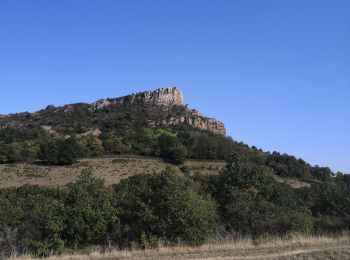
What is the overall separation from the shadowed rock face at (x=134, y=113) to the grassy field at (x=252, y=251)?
454ft

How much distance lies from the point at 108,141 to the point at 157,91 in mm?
57716

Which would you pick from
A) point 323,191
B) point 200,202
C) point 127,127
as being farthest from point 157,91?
point 200,202

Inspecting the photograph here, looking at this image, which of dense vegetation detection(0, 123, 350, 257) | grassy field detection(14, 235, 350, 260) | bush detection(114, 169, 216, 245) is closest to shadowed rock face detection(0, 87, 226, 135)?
dense vegetation detection(0, 123, 350, 257)

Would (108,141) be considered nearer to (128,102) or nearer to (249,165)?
(128,102)

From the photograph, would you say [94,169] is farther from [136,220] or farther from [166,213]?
[166,213]

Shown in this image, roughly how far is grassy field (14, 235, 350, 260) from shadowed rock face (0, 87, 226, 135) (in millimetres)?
138486

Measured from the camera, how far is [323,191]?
33188 mm

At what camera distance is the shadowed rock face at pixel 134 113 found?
16150 centimetres

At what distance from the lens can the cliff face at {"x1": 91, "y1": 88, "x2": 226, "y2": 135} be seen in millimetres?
160625

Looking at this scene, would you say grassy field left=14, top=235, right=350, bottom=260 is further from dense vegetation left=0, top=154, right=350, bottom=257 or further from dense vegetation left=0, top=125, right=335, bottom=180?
dense vegetation left=0, top=125, right=335, bottom=180

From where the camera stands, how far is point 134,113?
167125mm

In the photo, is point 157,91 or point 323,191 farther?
point 157,91

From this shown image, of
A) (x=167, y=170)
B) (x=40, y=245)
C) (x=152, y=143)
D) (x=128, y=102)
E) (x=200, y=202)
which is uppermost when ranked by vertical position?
(x=128, y=102)

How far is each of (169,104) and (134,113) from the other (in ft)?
45.8
